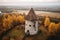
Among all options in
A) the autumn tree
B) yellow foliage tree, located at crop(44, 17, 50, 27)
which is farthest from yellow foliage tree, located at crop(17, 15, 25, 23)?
yellow foliage tree, located at crop(44, 17, 50, 27)

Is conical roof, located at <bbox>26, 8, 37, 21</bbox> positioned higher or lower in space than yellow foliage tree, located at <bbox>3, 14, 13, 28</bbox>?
higher

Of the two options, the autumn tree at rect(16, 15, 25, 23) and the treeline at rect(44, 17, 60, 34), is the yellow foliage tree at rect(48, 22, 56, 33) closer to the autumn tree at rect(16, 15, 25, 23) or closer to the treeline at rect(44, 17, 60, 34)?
the treeline at rect(44, 17, 60, 34)

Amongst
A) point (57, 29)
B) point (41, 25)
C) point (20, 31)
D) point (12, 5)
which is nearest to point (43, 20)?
point (41, 25)

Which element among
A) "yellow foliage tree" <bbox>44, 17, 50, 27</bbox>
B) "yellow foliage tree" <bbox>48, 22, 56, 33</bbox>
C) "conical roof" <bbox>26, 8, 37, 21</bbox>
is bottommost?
"yellow foliage tree" <bbox>48, 22, 56, 33</bbox>

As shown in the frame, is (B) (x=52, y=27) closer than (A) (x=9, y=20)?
Yes

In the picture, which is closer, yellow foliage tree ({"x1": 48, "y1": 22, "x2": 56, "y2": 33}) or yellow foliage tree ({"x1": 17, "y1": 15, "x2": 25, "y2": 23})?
yellow foliage tree ({"x1": 48, "y1": 22, "x2": 56, "y2": 33})

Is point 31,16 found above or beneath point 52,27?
above

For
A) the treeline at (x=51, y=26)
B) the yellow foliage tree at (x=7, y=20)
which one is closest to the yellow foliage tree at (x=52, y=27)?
the treeline at (x=51, y=26)

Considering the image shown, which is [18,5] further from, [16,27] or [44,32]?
[44,32]

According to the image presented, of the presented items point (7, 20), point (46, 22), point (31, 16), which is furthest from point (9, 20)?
point (46, 22)

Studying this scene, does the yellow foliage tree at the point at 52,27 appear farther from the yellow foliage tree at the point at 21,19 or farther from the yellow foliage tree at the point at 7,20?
the yellow foliage tree at the point at 7,20

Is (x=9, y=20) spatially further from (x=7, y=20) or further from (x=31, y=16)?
(x=31, y=16)
